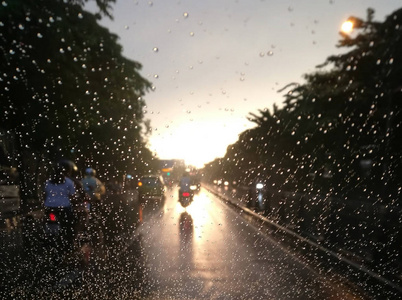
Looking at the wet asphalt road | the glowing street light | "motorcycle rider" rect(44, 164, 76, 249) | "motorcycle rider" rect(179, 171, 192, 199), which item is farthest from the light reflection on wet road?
"motorcycle rider" rect(179, 171, 192, 199)

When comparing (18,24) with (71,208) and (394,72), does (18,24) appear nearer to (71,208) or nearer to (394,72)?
(71,208)

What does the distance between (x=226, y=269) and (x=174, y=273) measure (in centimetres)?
92

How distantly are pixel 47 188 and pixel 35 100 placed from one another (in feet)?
25.1

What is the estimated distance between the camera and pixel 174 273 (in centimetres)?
728

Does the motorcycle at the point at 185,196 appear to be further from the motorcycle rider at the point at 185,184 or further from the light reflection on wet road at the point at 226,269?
the light reflection on wet road at the point at 226,269

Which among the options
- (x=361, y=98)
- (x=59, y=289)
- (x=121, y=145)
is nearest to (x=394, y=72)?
(x=361, y=98)

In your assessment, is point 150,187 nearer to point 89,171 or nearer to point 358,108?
point 89,171

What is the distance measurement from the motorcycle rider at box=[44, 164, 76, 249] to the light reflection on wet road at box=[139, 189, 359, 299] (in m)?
1.59

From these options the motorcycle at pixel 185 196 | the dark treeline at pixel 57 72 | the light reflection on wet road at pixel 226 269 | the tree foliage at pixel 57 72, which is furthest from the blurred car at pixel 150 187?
the light reflection on wet road at pixel 226 269

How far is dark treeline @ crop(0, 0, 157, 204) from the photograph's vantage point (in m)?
11.8

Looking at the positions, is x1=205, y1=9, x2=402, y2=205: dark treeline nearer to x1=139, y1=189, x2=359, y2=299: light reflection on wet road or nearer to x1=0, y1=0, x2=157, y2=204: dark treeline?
x1=139, y1=189, x2=359, y2=299: light reflection on wet road

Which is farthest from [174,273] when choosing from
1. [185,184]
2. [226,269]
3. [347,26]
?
[185,184]

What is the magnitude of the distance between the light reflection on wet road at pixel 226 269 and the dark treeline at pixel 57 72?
5.02m

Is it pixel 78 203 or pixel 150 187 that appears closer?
pixel 78 203
